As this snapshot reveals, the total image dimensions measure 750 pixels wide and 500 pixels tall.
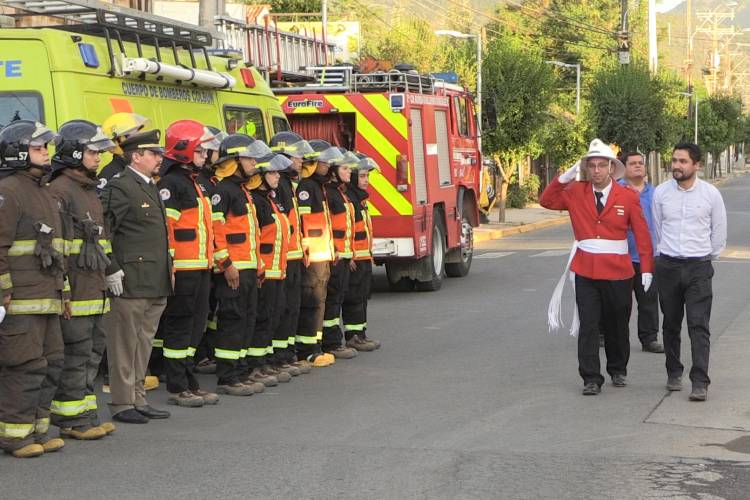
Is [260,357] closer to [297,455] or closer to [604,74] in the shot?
[297,455]

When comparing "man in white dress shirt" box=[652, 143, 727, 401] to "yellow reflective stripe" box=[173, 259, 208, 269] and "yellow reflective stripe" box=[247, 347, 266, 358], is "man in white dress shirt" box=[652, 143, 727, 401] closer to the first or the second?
"yellow reflective stripe" box=[247, 347, 266, 358]

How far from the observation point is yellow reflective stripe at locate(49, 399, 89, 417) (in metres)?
8.40

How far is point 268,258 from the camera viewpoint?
10.7 meters

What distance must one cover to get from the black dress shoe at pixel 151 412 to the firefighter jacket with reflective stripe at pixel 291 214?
237 cm

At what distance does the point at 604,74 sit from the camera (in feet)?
176

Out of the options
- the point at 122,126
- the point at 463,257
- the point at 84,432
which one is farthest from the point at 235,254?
the point at 463,257

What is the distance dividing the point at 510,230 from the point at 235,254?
24.6 m

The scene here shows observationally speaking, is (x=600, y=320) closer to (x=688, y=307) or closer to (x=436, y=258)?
(x=688, y=307)

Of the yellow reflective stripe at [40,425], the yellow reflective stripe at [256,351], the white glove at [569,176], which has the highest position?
the white glove at [569,176]

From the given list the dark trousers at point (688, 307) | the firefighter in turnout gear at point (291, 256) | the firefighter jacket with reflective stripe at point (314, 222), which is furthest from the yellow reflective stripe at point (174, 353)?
the dark trousers at point (688, 307)

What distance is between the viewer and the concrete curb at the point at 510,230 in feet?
104

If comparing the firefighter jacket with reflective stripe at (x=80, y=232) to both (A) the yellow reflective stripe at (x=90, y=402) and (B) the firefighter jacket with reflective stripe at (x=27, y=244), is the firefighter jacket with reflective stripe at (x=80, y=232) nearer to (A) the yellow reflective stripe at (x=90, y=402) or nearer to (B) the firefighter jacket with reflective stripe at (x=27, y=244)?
(B) the firefighter jacket with reflective stripe at (x=27, y=244)

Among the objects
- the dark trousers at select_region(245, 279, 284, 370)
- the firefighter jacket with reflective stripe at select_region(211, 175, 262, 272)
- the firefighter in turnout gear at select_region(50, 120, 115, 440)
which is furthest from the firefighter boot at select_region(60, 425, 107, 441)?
the dark trousers at select_region(245, 279, 284, 370)

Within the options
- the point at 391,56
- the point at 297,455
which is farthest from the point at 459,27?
the point at 297,455
